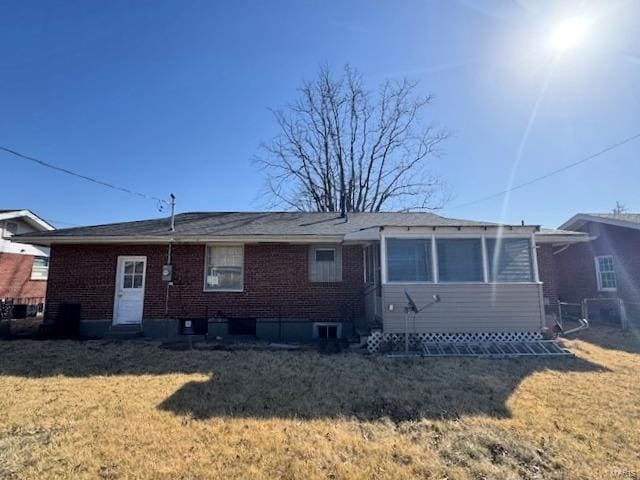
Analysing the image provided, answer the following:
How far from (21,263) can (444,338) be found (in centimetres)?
1834

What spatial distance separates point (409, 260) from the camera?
8172 millimetres

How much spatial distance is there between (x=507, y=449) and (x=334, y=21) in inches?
410

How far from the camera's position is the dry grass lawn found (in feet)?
10.6

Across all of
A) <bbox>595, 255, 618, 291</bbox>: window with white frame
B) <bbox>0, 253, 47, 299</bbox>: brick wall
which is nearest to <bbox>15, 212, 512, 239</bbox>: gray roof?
<bbox>0, 253, 47, 299</bbox>: brick wall

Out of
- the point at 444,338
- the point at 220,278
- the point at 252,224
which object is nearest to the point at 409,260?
the point at 444,338

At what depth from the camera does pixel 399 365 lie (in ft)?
22.1

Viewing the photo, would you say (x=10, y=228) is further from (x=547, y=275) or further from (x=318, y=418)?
(x=547, y=275)

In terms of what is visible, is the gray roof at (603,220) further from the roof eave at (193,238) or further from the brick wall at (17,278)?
the brick wall at (17,278)

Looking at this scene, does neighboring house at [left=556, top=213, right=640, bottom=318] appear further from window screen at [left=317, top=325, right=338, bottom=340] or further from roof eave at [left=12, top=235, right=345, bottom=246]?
roof eave at [left=12, top=235, right=345, bottom=246]

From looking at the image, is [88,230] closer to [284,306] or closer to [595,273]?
[284,306]

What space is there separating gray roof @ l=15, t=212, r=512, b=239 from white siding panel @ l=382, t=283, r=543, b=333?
59.8 inches

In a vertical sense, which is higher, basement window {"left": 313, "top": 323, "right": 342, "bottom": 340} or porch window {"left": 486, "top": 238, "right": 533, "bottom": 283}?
porch window {"left": 486, "top": 238, "right": 533, "bottom": 283}

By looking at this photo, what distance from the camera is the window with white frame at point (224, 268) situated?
10.0 metres

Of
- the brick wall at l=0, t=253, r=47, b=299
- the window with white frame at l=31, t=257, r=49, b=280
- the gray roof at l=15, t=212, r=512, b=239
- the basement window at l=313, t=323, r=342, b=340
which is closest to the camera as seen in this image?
the gray roof at l=15, t=212, r=512, b=239
